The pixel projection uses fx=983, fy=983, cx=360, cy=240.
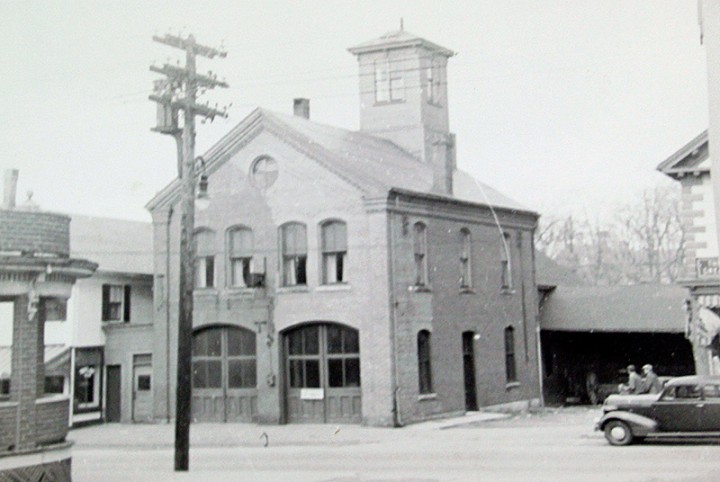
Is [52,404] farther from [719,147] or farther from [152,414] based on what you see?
Answer: [152,414]

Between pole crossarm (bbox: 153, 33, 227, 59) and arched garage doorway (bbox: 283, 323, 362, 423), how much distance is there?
33.3ft

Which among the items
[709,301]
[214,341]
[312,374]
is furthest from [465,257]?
[214,341]

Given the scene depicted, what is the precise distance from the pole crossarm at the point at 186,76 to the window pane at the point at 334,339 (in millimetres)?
9524

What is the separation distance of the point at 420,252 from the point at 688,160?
25.9ft

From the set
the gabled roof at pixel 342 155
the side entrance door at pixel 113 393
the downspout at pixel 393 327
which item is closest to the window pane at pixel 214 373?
the side entrance door at pixel 113 393

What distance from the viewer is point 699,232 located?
23859 millimetres

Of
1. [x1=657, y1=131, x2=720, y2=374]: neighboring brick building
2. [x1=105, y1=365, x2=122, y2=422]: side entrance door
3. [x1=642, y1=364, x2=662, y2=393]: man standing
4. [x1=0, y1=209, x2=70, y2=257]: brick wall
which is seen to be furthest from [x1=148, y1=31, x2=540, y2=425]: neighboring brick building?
[x1=0, y1=209, x2=70, y2=257]: brick wall

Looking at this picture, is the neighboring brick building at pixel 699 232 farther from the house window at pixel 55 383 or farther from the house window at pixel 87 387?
the house window at pixel 55 383

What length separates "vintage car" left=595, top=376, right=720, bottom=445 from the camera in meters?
18.9

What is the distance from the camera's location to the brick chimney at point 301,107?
32.9 metres

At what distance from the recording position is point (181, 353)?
18.2m

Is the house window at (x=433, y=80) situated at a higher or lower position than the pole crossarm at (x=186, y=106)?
higher

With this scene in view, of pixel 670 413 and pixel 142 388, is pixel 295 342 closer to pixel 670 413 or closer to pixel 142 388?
pixel 142 388

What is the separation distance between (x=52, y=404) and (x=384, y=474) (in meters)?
5.62
